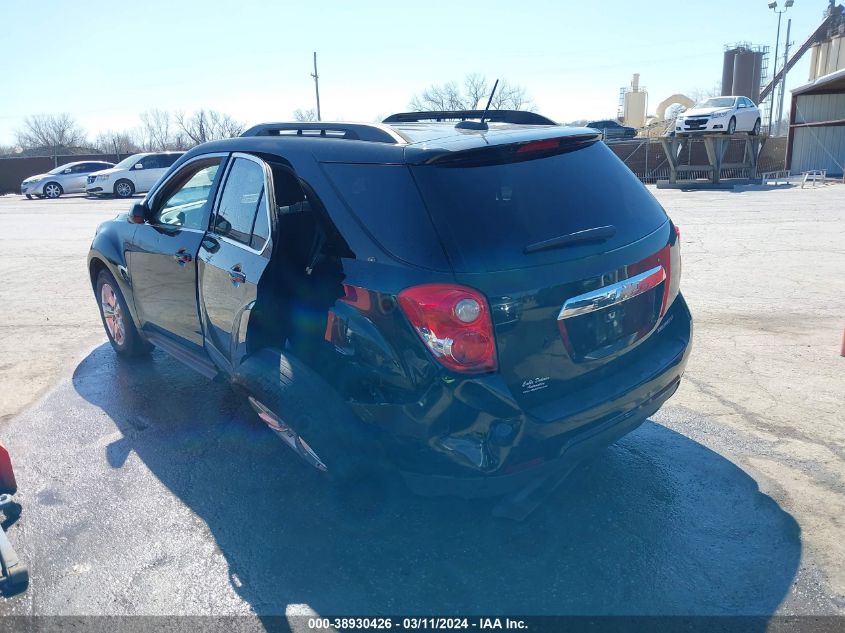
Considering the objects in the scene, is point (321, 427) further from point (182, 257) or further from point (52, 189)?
point (52, 189)

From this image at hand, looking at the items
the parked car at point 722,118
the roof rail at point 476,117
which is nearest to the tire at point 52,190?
the parked car at point 722,118

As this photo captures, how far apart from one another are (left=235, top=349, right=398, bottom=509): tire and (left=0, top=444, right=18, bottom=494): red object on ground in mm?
1349

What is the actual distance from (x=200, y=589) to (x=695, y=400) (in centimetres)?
336

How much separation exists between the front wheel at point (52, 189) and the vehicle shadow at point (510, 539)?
95.4 feet

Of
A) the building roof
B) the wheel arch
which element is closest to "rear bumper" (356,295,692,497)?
the wheel arch

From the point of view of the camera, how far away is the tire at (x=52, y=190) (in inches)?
1135

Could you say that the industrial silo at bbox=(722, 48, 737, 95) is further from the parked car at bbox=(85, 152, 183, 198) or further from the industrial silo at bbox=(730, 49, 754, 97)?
the parked car at bbox=(85, 152, 183, 198)

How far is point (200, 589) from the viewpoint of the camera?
9.29ft

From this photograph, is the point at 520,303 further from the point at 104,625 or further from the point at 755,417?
the point at 755,417

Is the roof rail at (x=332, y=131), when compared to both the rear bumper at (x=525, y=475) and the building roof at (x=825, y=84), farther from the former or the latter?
the building roof at (x=825, y=84)

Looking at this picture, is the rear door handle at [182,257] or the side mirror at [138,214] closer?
the rear door handle at [182,257]

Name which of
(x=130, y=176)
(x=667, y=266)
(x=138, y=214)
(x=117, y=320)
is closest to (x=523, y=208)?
(x=667, y=266)

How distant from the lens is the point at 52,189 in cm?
2891

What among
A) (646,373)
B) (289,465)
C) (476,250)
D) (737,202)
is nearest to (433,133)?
(476,250)
